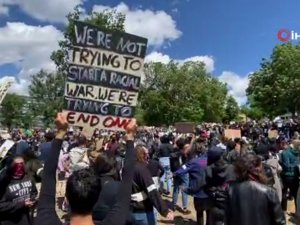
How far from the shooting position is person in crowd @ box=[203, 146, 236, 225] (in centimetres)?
752

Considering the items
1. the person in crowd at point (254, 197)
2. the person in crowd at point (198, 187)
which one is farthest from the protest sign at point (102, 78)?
the person in crowd at point (198, 187)

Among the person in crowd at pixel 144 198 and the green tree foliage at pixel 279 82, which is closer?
the person in crowd at pixel 144 198

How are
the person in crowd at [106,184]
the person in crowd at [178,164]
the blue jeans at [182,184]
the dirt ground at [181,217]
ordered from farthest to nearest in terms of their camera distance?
the person in crowd at [178,164] → the blue jeans at [182,184] → the dirt ground at [181,217] → the person in crowd at [106,184]

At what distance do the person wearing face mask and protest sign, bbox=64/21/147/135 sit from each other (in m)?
1.37

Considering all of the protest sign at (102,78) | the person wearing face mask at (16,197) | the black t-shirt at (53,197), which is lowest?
the person wearing face mask at (16,197)

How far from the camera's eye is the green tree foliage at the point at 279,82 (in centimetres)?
5128

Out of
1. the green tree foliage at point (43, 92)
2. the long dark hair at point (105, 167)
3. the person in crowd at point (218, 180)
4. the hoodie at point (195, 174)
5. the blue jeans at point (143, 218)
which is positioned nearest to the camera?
the long dark hair at point (105, 167)

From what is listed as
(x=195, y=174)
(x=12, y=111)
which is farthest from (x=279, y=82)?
(x=12, y=111)

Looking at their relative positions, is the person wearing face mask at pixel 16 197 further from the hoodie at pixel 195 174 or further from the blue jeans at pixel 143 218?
the hoodie at pixel 195 174

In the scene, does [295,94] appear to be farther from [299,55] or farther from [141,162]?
[141,162]

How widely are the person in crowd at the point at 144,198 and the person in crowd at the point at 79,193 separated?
2.67m

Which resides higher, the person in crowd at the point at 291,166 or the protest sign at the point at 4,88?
the protest sign at the point at 4,88

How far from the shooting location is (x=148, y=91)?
220ft

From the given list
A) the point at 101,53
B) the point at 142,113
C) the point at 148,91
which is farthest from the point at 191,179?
the point at 142,113
